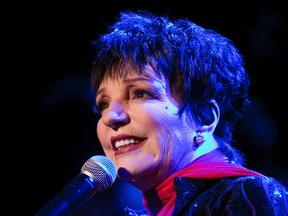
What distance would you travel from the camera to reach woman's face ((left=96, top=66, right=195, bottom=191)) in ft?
7.08

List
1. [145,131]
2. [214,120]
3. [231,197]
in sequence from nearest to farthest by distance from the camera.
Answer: [231,197]
[145,131]
[214,120]

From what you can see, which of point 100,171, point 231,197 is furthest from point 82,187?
point 231,197

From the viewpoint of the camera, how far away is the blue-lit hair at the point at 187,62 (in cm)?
233

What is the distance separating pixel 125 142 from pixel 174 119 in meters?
0.24

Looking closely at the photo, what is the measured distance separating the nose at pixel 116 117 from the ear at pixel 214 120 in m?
0.37

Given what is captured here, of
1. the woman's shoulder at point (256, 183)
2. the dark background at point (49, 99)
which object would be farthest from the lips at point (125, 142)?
the dark background at point (49, 99)

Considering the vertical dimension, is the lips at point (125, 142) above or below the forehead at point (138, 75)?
below

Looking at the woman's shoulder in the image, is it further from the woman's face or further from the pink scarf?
the woman's face

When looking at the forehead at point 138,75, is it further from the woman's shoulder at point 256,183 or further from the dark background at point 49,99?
the dark background at point 49,99

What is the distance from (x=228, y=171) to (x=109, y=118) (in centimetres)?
57

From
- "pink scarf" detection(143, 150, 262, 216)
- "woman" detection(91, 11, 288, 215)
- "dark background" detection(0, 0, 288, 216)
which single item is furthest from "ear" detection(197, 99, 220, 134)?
"dark background" detection(0, 0, 288, 216)

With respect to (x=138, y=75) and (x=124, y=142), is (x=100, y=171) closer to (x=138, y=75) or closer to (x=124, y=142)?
(x=124, y=142)

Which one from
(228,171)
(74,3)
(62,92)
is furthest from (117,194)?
(228,171)

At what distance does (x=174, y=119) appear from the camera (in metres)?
2.21
